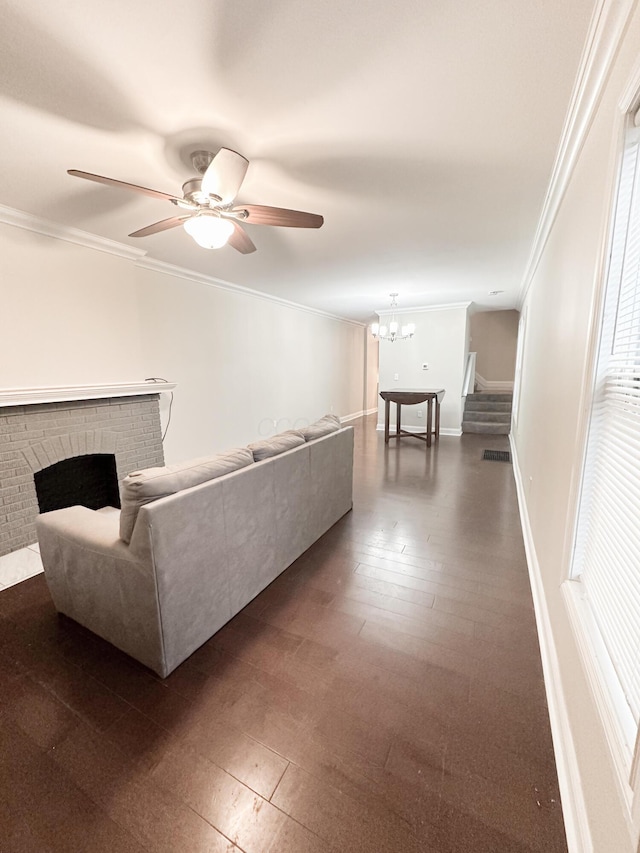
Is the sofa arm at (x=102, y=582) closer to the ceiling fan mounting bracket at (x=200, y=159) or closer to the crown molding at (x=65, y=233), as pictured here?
the ceiling fan mounting bracket at (x=200, y=159)

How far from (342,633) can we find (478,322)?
8110 mm

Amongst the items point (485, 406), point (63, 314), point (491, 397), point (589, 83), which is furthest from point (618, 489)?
point (491, 397)

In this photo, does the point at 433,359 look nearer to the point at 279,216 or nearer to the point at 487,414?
Answer: the point at 487,414

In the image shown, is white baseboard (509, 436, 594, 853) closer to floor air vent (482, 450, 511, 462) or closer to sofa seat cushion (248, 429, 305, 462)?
sofa seat cushion (248, 429, 305, 462)

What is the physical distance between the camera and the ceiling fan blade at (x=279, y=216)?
71.1 inches

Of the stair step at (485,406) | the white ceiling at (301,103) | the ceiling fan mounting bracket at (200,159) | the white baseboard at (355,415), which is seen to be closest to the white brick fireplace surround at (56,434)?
the white ceiling at (301,103)

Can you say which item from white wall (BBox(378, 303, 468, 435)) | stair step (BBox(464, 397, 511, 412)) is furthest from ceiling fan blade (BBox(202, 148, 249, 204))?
stair step (BBox(464, 397, 511, 412))

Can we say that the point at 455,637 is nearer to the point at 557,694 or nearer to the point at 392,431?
the point at 557,694

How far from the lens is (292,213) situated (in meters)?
1.84

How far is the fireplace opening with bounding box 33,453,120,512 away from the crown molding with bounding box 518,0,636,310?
12.8ft

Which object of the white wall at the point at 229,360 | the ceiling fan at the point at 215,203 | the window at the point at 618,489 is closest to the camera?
the window at the point at 618,489

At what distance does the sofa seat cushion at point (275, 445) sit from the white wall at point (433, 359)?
4650 mm

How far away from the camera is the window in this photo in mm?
833

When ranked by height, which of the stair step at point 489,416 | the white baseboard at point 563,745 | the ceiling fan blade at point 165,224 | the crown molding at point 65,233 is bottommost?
the white baseboard at point 563,745
